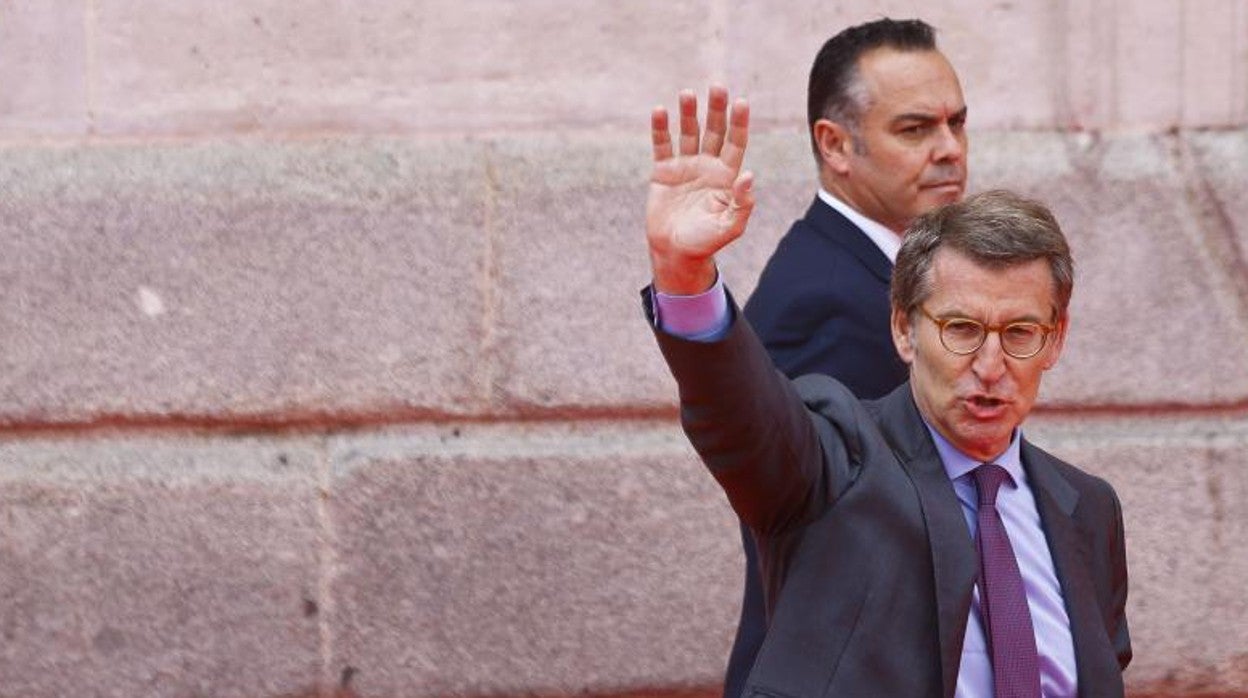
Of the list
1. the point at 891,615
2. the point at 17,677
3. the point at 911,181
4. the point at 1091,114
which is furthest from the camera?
the point at 1091,114

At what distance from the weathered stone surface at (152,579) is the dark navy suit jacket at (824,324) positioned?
1602mm

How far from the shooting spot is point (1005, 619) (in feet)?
10.4

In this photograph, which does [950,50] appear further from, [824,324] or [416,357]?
[824,324]

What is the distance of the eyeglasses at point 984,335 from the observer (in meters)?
3.29

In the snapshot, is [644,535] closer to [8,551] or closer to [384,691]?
[384,691]

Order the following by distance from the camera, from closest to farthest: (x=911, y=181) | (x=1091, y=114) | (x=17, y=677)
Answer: (x=911, y=181), (x=17, y=677), (x=1091, y=114)

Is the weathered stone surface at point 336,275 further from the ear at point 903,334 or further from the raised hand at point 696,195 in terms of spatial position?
the raised hand at point 696,195

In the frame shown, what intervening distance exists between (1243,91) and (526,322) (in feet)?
6.04

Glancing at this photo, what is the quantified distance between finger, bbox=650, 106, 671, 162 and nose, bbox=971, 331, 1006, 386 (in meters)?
0.54

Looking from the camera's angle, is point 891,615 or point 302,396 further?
point 302,396

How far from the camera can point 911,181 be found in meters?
4.46


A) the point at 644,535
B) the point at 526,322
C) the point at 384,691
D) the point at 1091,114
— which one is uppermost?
the point at 1091,114

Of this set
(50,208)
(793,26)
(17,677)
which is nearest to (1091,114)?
(793,26)

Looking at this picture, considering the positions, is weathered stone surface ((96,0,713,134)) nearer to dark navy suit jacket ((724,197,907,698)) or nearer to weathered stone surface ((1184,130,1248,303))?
weathered stone surface ((1184,130,1248,303))
